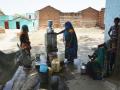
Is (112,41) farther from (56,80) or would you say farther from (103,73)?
(56,80)

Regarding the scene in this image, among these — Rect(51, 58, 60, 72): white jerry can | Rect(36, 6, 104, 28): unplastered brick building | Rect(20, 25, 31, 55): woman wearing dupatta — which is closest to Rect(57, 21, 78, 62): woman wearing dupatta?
Rect(51, 58, 60, 72): white jerry can

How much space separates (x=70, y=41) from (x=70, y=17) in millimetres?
25209

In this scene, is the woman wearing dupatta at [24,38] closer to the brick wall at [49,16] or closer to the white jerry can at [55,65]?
the white jerry can at [55,65]

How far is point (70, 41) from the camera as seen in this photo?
8.43m

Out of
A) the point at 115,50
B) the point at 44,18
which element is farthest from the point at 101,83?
the point at 44,18

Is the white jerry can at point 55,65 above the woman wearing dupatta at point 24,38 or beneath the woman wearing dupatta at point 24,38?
beneath

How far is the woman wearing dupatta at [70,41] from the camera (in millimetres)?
8328

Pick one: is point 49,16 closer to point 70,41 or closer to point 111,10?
point 111,10

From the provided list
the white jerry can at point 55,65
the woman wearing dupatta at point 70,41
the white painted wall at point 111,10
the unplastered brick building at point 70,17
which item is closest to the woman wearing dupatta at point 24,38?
the woman wearing dupatta at point 70,41

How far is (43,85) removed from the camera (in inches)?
243

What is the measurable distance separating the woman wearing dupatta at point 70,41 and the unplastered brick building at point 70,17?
24560 millimetres

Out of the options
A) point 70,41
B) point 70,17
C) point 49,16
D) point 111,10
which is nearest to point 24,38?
point 70,41

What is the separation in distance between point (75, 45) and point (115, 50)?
179cm

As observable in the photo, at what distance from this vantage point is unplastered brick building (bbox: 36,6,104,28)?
33.2 meters
